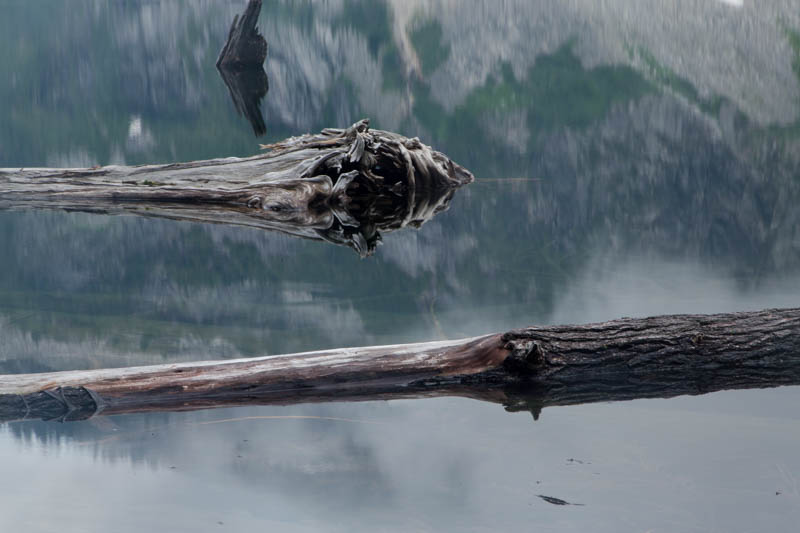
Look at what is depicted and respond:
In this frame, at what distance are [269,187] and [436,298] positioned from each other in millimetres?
3511


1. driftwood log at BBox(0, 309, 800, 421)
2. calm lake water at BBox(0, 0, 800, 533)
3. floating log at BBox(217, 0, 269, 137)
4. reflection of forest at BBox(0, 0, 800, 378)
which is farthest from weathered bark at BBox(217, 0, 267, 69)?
driftwood log at BBox(0, 309, 800, 421)

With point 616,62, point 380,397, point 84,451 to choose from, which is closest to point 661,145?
point 616,62

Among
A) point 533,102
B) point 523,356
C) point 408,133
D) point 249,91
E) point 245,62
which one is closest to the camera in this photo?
point 523,356

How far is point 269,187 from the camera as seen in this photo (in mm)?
8164

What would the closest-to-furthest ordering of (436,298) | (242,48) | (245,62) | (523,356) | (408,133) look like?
(523,356) < (436,298) < (408,133) < (242,48) < (245,62)

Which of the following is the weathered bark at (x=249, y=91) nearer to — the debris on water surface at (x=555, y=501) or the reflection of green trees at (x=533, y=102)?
the reflection of green trees at (x=533, y=102)

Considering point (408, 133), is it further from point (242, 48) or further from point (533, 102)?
point (242, 48)

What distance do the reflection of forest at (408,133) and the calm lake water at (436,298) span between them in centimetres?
4

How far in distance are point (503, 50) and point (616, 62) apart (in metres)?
2.98

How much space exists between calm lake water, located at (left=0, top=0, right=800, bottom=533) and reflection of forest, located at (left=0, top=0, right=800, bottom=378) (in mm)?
45

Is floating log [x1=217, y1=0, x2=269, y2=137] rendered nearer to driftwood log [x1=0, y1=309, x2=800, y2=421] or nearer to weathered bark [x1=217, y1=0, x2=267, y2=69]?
weathered bark [x1=217, y1=0, x2=267, y2=69]

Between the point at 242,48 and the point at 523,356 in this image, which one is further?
the point at 242,48

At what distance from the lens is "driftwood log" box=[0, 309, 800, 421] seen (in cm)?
342

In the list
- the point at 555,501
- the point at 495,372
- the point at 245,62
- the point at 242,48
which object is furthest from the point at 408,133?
the point at 555,501
